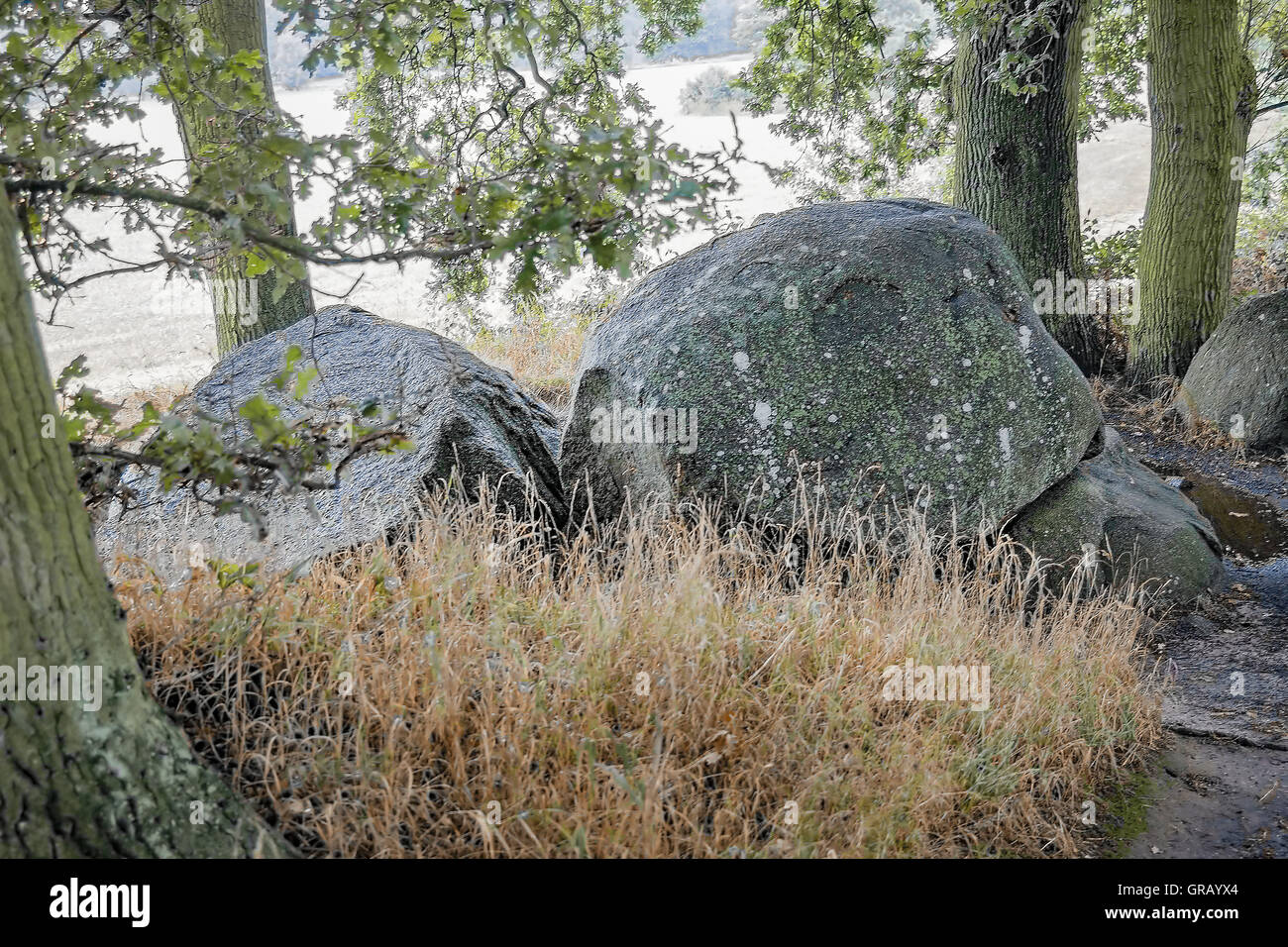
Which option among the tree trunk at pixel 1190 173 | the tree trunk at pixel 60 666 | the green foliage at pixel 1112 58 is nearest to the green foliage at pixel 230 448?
the tree trunk at pixel 60 666

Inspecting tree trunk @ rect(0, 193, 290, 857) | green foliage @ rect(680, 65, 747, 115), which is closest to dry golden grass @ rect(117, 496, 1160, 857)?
tree trunk @ rect(0, 193, 290, 857)

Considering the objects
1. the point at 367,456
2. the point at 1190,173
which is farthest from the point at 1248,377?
the point at 367,456

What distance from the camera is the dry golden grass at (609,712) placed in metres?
2.70

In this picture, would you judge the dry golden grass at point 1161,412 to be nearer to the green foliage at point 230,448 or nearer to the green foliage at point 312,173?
the green foliage at point 312,173

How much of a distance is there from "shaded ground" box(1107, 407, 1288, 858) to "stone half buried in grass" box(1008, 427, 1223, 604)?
0.20m

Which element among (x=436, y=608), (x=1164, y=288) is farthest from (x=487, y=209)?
(x=1164, y=288)

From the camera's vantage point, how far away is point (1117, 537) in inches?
217

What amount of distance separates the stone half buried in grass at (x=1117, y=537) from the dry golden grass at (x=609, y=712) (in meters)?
1.26

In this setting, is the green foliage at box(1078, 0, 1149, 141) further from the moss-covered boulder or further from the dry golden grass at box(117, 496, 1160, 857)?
the dry golden grass at box(117, 496, 1160, 857)

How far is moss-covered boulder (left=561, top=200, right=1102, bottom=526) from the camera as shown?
4875 mm

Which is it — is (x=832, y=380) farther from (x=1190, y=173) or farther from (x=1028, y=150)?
(x=1190, y=173)

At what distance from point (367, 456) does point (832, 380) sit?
2386mm
